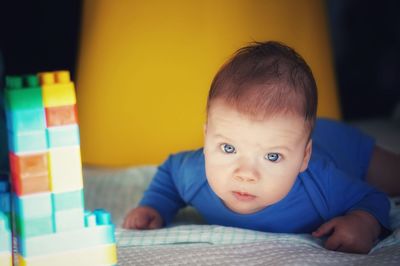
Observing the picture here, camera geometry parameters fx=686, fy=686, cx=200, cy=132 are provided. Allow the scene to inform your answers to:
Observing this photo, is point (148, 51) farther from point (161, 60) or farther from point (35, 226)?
point (35, 226)

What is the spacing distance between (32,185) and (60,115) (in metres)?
0.06

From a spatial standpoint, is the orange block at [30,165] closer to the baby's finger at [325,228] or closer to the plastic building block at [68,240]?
the plastic building block at [68,240]

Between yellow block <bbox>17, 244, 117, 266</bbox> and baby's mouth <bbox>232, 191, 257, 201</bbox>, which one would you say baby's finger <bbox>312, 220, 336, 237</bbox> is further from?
yellow block <bbox>17, 244, 117, 266</bbox>

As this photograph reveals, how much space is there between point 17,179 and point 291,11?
632 mm

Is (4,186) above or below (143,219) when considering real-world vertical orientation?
above

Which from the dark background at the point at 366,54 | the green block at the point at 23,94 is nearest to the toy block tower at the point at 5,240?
the green block at the point at 23,94

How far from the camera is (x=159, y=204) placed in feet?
2.97

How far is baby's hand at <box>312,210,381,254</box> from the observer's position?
75 cm

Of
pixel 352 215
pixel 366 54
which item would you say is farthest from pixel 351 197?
pixel 366 54

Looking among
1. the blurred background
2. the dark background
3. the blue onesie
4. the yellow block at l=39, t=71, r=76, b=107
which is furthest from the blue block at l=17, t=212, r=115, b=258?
the dark background

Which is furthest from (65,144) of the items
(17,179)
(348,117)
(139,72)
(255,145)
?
(348,117)

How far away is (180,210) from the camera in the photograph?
976 millimetres

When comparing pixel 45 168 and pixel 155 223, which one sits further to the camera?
pixel 155 223

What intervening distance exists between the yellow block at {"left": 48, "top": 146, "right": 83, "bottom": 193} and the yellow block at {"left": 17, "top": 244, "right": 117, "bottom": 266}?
63mm
